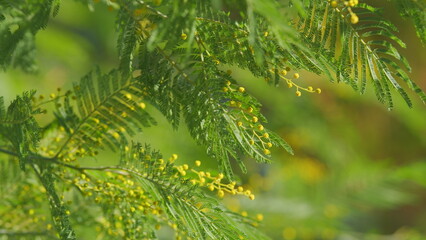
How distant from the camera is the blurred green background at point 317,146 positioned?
1.92 metres

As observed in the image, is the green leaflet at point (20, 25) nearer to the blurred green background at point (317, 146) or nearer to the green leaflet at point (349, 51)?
the green leaflet at point (349, 51)

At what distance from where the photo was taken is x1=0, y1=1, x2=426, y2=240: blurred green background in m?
1.92

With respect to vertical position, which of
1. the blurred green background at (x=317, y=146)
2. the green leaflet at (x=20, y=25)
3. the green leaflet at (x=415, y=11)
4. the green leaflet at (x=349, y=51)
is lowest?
the green leaflet at (x=20, y=25)

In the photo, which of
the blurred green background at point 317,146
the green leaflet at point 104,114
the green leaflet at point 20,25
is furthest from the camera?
the blurred green background at point 317,146

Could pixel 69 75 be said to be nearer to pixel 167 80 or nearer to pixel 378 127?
pixel 378 127

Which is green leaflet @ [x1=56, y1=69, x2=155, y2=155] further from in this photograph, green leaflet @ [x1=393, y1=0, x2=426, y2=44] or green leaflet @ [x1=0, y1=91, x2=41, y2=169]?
green leaflet @ [x1=393, y1=0, x2=426, y2=44]

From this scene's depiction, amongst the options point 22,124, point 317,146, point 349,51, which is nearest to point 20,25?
point 22,124

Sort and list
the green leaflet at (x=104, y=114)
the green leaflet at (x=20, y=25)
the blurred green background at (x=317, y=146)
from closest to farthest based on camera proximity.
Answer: the green leaflet at (x=20, y=25) → the green leaflet at (x=104, y=114) → the blurred green background at (x=317, y=146)

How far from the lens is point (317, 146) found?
106 inches

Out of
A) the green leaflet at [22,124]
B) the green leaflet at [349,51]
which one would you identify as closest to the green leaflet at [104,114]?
the green leaflet at [22,124]

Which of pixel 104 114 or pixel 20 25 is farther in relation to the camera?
pixel 104 114

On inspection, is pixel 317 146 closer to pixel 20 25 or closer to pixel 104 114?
pixel 104 114

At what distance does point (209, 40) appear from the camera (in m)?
0.58

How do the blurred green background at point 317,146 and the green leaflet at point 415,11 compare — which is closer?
the green leaflet at point 415,11
